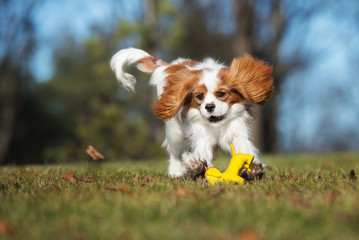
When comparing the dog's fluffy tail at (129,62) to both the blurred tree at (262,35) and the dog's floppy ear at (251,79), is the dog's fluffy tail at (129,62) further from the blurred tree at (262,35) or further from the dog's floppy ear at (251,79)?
the blurred tree at (262,35)

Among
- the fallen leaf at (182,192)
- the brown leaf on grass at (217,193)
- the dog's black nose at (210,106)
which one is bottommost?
the fallen leaf at (182,192)

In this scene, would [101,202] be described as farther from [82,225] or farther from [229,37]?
[229,37]

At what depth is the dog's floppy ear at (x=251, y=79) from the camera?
417cm

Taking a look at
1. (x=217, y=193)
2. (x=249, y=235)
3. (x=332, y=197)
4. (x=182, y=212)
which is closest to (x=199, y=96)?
(x=217, y=193)

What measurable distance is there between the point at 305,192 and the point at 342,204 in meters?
0.54

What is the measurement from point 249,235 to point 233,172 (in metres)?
1.65

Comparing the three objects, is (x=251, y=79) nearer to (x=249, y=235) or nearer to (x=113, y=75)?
(x=249, y=235)

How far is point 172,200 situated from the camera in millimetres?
2496

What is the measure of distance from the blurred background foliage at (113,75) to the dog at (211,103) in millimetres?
8076

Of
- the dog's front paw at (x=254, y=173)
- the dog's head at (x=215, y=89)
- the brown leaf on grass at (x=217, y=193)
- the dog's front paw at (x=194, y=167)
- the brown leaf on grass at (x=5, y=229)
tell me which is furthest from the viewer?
the dog's head at (x=215, y=89)

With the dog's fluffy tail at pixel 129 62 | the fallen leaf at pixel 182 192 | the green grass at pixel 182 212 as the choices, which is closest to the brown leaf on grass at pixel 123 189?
the green grass at pixel 182 212

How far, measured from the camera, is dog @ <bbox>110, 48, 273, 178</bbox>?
3963mm

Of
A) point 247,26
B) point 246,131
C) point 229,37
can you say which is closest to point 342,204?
point 246,131

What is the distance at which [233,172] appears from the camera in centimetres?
349
